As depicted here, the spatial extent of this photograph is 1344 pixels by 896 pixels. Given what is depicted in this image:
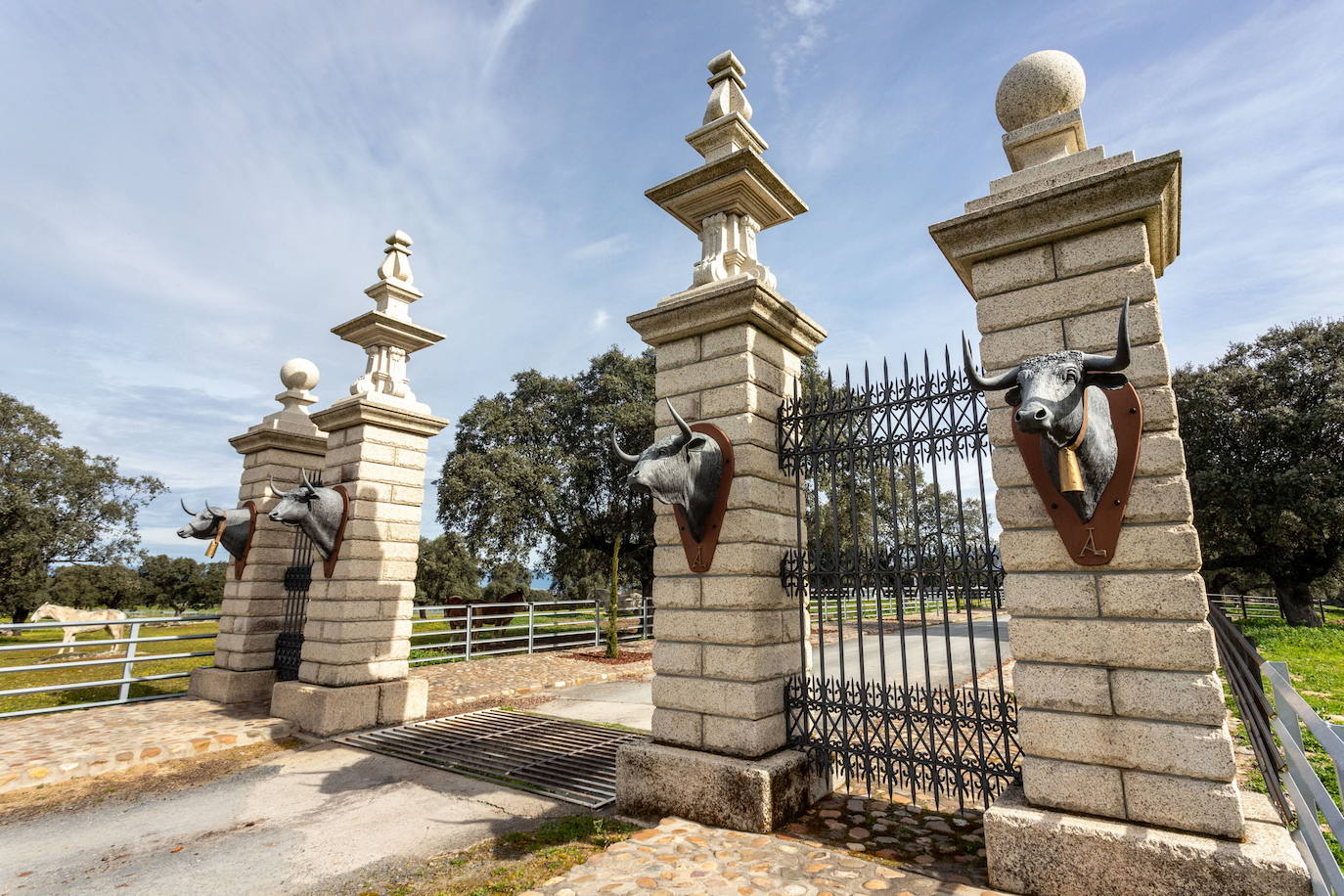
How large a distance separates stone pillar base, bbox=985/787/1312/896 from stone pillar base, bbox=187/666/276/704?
942 centimetres

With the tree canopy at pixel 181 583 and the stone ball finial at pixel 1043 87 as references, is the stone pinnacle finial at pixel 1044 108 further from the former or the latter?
the tree canopy at pixel 181 583

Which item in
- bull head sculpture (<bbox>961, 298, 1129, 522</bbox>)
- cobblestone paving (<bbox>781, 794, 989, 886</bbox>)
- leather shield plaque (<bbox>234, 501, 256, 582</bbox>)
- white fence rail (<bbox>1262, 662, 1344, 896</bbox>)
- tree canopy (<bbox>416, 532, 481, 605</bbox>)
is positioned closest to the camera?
white fence rail (<bbox>1262, 662, 1344, 896</bbox>)

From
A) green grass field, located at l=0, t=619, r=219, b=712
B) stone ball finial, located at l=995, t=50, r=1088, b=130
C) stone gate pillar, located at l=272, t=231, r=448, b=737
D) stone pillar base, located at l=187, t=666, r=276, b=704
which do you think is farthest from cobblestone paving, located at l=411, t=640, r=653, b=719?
stone ball finial, located at l=995, t=50, r=1088, b=130

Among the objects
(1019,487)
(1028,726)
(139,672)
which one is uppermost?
(1019,487)

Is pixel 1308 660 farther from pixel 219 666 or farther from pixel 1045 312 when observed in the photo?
pixel 219 666

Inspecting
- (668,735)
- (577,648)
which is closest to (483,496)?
(577,648)

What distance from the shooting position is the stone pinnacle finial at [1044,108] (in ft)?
15.1

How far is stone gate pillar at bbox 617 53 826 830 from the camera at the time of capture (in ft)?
16.3

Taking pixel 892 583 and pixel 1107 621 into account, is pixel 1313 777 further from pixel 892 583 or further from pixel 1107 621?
pixel 892 583

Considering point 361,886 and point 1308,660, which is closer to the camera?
point 361,886

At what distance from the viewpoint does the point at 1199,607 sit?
3572 millimetres

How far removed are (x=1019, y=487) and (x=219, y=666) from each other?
11146 millimetres

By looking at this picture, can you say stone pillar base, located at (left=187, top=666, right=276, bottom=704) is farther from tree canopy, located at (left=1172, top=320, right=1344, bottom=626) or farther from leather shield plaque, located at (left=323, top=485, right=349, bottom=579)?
tree canopy, located at (left=1172, top=320, right=1344, bottom=626)

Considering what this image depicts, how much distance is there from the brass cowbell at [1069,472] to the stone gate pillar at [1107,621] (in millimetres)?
486
